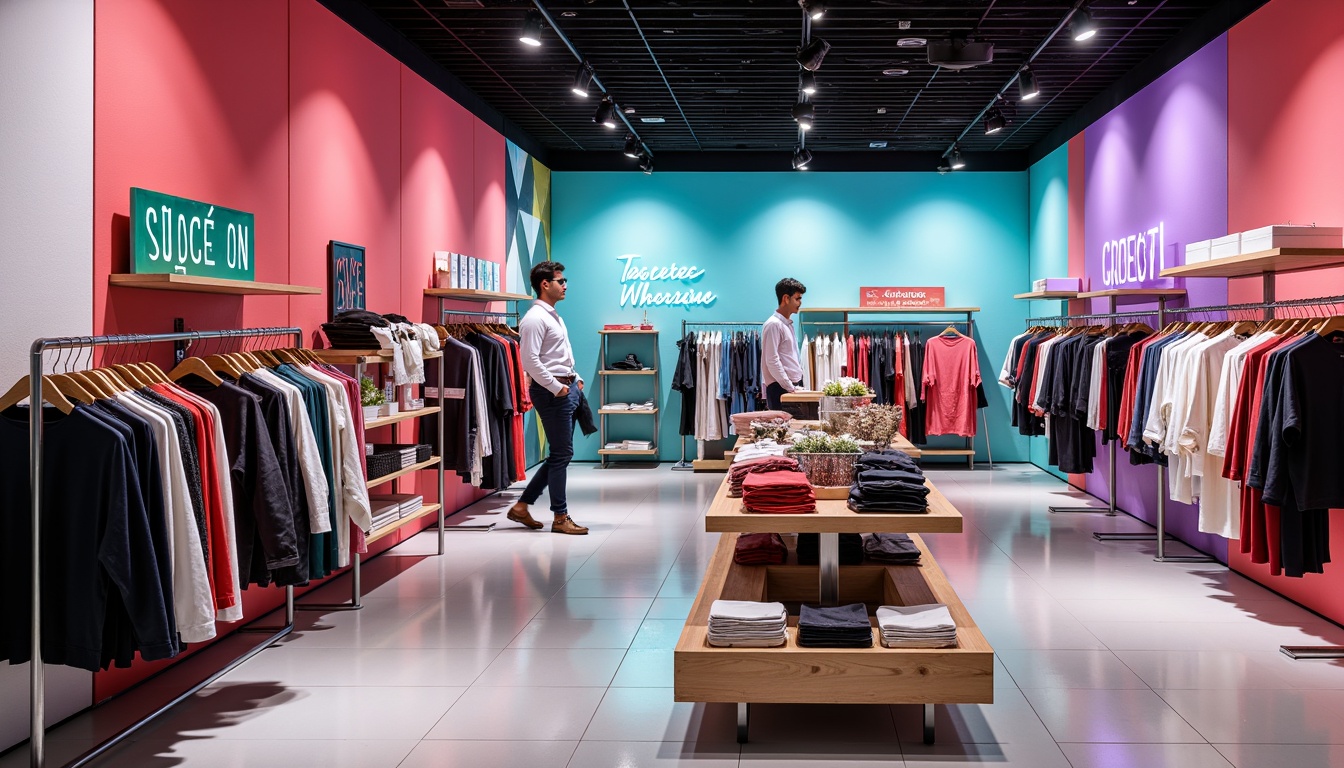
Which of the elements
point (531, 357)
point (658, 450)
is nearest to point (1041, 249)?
point (658, 450)

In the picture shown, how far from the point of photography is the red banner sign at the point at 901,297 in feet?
36.1

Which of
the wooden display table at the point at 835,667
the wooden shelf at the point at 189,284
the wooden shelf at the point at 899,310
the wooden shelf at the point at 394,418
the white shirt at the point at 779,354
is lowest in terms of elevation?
the wooden display table at the point at 835,667

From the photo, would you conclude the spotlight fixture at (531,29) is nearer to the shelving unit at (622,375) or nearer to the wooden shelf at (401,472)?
the wooden shelf at (401,472)

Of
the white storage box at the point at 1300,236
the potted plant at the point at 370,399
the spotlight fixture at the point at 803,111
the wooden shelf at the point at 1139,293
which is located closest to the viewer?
the white storage box at the point at 1300,236

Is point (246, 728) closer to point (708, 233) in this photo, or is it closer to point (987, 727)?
point (987, 727)

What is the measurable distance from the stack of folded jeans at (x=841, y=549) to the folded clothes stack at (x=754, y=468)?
2.79 feet

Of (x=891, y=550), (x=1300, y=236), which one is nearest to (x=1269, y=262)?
(x=1300, y=236)

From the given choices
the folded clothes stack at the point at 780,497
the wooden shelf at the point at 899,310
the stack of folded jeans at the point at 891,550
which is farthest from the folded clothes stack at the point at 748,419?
the wooden shelf at the point at 899,310

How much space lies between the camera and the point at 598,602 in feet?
16.9

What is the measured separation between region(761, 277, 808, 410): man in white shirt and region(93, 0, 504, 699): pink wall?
2.47 meters

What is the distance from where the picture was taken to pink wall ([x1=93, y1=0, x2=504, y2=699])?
3838 mm

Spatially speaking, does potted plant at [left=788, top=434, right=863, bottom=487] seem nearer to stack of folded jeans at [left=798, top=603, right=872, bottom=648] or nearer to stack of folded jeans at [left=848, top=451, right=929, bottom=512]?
stack of folded jeans at [left=848, top=451, right=929, bottom=512]

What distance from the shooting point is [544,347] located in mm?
6988

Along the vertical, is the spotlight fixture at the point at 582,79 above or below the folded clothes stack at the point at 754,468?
above
